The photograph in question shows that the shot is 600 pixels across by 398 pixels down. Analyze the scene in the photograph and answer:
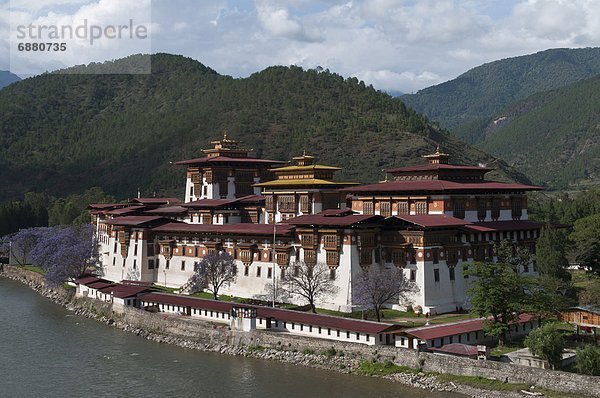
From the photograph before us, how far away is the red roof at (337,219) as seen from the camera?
2409 inches

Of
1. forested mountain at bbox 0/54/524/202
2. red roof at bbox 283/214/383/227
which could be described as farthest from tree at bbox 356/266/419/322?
forested mountain at bbox 0/54/524/202

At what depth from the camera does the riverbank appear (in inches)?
1780

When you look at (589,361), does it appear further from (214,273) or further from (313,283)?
(214,273)

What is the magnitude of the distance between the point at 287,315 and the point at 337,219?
10.1 meters

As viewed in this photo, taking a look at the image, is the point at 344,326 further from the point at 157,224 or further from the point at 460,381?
the point at 157,224

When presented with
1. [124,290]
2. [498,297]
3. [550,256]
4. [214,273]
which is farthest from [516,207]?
[124,290]

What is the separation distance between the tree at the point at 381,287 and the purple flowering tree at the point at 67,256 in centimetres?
3704

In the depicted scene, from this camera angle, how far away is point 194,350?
57594 millimetres

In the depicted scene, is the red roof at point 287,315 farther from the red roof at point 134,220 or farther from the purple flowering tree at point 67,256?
the purple flowering tree at point 67,256

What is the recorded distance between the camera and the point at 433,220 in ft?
204

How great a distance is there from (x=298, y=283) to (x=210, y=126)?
124 m

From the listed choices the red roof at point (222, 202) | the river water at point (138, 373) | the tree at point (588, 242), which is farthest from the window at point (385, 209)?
the river water at point (138, 373)

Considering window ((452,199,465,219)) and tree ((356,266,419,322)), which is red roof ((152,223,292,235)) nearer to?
tree ((356,266,419,322))

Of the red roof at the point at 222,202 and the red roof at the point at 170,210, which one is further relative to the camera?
the red roof at the point at 170,210
